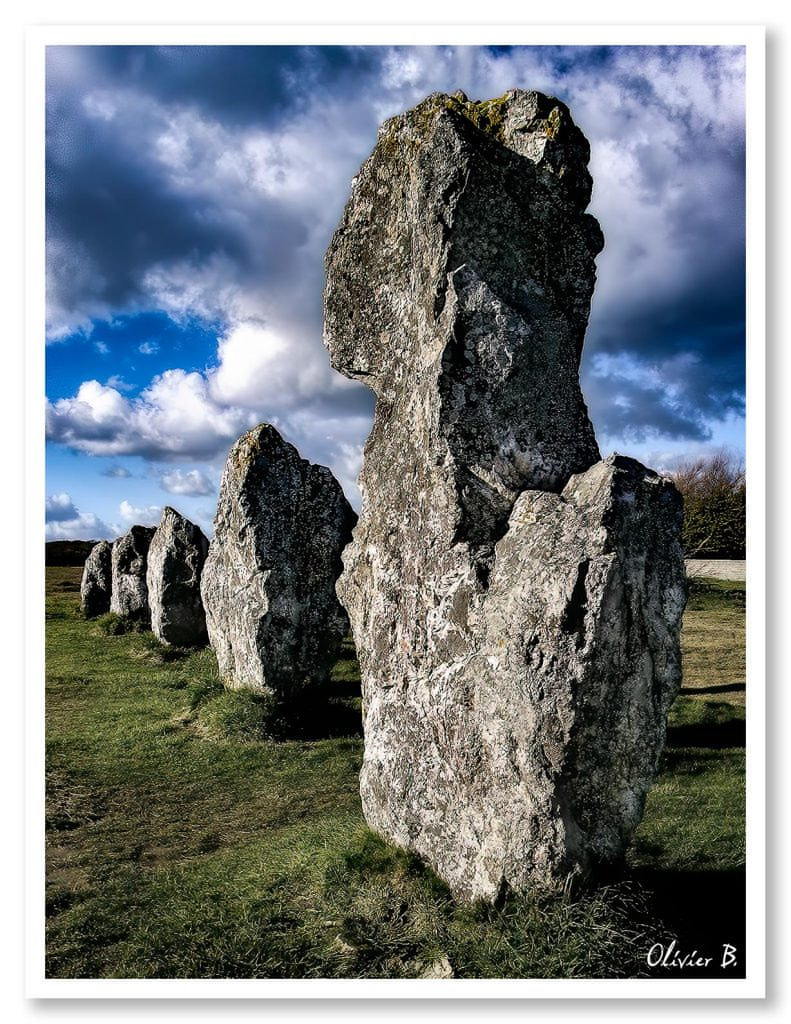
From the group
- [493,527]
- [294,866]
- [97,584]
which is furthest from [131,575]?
[493,527]

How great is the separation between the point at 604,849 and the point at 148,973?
9.39 ft

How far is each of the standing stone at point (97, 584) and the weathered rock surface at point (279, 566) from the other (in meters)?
11.9

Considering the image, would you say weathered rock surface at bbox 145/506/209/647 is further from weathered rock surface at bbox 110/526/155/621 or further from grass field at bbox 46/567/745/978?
grass field at bbox 46/567/745/978

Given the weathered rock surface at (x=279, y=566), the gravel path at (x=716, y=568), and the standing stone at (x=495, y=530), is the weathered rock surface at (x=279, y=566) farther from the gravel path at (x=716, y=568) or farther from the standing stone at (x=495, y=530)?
the gravel path at (x=716, y=568)

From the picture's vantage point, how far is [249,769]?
9.77 m

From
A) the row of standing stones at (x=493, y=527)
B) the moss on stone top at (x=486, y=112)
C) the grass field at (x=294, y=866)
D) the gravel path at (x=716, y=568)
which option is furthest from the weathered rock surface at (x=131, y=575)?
the moss on stone top at (x=486, y=112)

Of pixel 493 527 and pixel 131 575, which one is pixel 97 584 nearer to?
pixel 131 575

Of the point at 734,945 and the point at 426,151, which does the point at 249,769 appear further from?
the point at 426,151

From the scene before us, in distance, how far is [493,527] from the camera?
568cm

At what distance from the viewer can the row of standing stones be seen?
5.10 m

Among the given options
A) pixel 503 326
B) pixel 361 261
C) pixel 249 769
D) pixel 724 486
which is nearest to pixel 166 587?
pixel 249 769

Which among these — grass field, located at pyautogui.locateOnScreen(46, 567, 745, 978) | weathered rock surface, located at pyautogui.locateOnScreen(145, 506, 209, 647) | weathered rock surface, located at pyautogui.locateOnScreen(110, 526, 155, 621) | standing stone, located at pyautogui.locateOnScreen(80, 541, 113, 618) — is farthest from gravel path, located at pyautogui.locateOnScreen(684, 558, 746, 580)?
standing stone, located at pyautogui.locateOnScreen(80, 541, 113, 618)

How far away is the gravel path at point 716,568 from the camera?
25703mm

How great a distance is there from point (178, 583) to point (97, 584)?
24.0 feet
